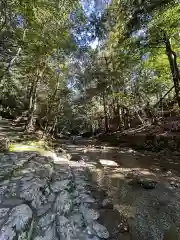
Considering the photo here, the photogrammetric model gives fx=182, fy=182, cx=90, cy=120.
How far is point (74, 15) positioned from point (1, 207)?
879 cm

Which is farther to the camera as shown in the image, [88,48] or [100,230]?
[88,48]

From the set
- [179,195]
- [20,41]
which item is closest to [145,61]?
[20,41]

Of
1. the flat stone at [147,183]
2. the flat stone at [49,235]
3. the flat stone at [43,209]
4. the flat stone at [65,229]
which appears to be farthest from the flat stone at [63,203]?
the flat stone at [147,183]

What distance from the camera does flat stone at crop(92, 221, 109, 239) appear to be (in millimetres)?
2645

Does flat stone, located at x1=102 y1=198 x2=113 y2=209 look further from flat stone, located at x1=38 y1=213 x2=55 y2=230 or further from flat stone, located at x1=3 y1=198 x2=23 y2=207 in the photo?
flat stone, located at x1=3 y1=198 x2=23 y2=207

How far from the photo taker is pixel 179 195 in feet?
13.2

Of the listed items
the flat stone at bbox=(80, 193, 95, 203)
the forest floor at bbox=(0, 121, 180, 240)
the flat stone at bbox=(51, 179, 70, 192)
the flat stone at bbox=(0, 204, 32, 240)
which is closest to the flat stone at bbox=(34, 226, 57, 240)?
the forest floor at bbox=(0, 121, 180, 240)

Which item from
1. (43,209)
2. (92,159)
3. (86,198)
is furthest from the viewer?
(92,159)

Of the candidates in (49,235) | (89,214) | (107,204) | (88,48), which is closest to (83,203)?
(89,214)

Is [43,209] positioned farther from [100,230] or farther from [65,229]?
[100,230]

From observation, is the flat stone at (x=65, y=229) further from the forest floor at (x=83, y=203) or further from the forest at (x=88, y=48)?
the forest at (x=88, y=48)

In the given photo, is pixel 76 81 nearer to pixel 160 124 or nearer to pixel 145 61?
pixel 145 61

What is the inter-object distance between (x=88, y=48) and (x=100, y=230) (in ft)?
35.2

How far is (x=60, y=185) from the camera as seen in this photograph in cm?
414
